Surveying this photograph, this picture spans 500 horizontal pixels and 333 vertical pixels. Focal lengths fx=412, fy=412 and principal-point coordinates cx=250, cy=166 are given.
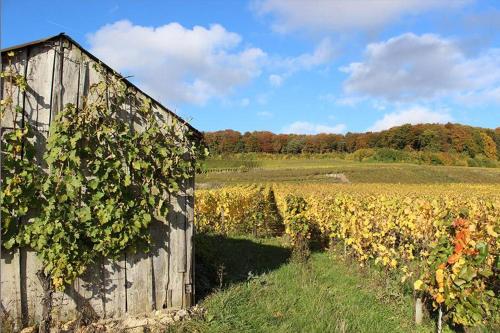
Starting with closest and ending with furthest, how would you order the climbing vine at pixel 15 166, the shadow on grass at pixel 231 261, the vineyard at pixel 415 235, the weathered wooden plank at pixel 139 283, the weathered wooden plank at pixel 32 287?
the vineyard at pixel 415 235, the climbing vine at pixel 15 166, the weathered wooden plank at pixel 32 287, the weathered wooden plank at pixel 139 283, the shadow on grass at pixel 231 261

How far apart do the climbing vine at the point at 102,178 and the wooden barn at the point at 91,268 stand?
143 mm

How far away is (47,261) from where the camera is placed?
16.0ft

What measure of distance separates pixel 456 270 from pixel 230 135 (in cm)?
9419

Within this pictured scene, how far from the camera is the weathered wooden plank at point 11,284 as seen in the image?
16.0ft

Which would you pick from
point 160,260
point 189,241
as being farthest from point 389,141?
point 160,260

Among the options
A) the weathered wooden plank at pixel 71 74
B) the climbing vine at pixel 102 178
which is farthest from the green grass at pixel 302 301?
the weathered wooden plank at pixel 71 74

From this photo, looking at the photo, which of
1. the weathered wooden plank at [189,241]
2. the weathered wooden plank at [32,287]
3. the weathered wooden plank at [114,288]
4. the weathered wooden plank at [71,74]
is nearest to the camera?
the weathered wooden plank at [32,287]

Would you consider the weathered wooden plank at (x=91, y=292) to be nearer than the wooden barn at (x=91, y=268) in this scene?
No

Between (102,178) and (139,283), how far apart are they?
1491 millimetres

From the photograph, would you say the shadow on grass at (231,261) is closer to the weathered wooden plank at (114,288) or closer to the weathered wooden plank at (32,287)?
the weathered wooden plank at (114,288)

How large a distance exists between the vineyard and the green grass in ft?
1.42

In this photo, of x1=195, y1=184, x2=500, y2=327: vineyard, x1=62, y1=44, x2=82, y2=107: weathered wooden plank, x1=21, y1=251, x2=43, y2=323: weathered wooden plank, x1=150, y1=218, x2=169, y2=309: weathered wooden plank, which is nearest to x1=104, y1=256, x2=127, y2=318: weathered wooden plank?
x1=150, y1=218, x2=169, y2=309: weathered wooden plank

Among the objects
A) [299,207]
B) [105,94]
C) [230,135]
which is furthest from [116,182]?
[230,135]

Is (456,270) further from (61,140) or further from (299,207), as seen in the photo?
(299,207)
